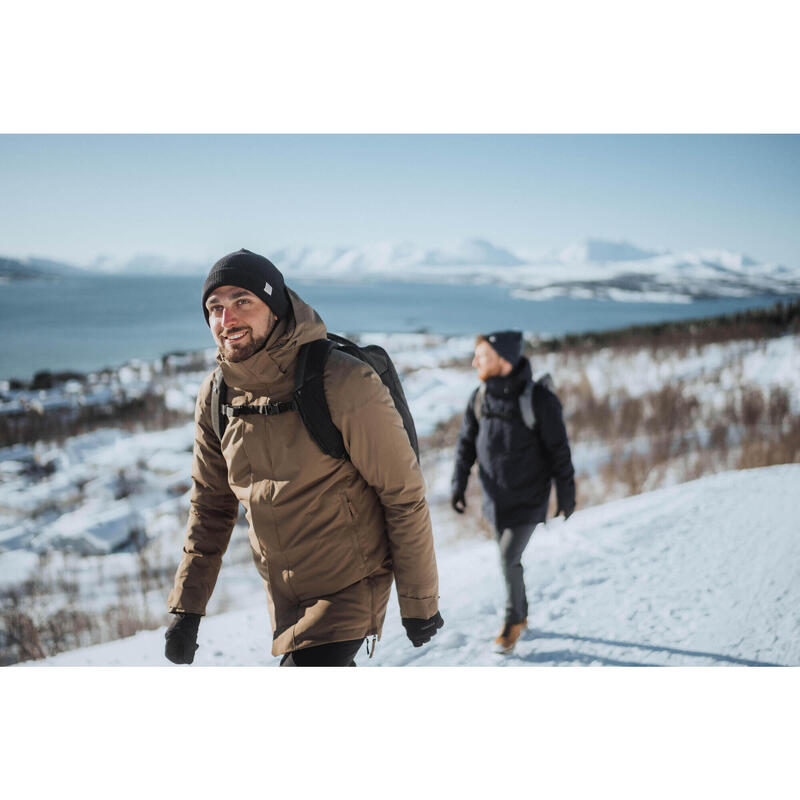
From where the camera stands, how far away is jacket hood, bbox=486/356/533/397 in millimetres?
2344

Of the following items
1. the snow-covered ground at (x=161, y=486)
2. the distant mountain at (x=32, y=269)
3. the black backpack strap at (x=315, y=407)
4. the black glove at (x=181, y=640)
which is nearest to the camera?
the black backpack strap at (x=315, y=407)

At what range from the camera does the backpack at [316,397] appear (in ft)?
4.43

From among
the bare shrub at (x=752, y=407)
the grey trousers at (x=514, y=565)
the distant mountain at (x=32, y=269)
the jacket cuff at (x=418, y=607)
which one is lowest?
the grey trousers at (x=514, y=565)

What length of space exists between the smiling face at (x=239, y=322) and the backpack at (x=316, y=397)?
116 mm

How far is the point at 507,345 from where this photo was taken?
232 cm

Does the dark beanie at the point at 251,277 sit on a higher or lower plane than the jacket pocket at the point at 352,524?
higher

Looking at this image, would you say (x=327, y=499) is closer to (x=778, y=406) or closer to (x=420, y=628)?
(x=420, y=628)

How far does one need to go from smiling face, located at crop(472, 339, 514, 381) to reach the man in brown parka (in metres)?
1.02

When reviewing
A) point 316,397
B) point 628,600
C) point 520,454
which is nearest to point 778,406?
point 628,600

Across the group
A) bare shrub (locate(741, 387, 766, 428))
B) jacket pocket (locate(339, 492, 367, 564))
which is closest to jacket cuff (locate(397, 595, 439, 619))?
jacket pocket (locate(339, 492, 367, 564))

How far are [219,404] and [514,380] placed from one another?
128 centimetres

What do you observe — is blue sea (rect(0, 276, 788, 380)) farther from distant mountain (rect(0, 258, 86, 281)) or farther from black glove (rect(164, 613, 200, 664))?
black glove (rect(164, 613, 200, 664))

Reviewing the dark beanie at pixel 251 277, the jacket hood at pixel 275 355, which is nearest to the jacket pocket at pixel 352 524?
the jacket hood at pixel 275 355

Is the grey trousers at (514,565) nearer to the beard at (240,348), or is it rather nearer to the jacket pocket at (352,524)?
the jacket pocket at (352,524)
